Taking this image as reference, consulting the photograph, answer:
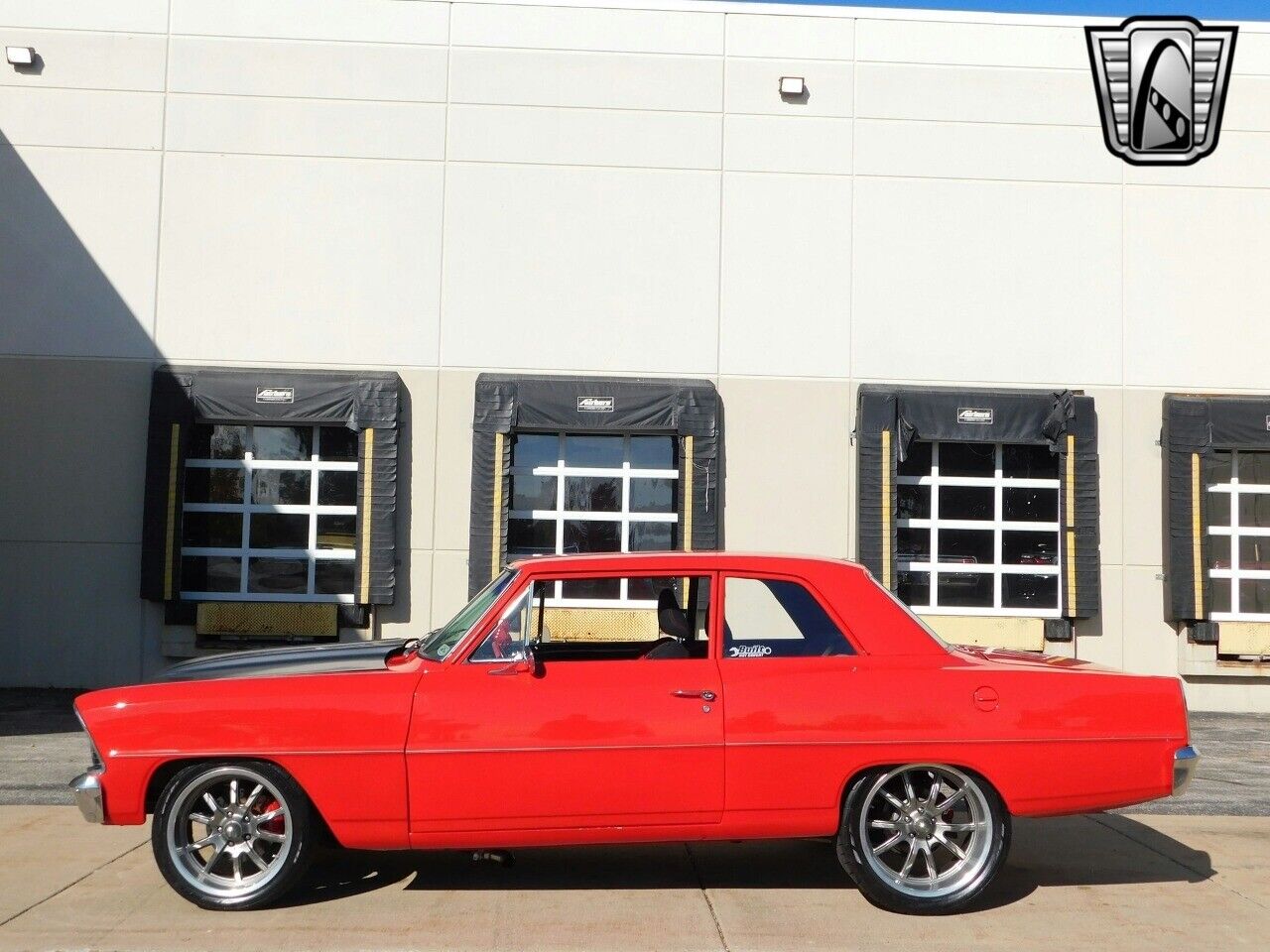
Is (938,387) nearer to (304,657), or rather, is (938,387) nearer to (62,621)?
(304,657)

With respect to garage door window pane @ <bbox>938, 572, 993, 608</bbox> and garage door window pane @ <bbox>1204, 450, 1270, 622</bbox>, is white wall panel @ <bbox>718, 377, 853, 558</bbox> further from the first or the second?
garage door window pane @ <bbox>1204, 450, 1270, 622</bbox>

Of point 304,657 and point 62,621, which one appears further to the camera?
point 62,621

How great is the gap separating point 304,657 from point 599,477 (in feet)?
21.5

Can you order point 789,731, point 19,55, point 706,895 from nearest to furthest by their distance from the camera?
point 789,731
point 706,895
point 19,55

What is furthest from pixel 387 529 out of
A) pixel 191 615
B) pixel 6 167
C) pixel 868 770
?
pixel 868 770

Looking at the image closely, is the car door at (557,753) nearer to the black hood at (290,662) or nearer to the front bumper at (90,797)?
the black hood at (290,662)

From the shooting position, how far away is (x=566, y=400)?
39.2 feet

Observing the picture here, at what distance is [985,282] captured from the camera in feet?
40.8

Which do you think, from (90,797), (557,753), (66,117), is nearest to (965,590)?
(557,753)

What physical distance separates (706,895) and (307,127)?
943 cm

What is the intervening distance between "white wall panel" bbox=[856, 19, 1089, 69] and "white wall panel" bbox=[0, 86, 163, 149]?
7555mm

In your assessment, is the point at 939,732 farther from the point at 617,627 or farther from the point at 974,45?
the point at 974,45

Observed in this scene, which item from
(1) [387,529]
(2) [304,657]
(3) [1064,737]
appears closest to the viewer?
(3) [1064,737]

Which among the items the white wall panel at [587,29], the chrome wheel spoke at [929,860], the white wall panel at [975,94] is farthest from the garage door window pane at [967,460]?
the chrome wheel spoke at [929,860]
